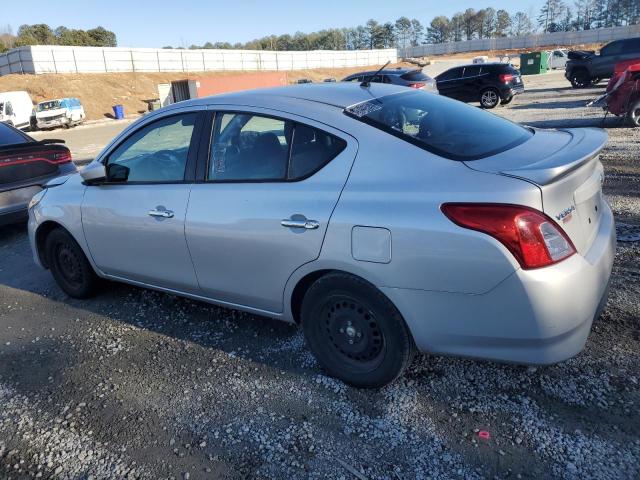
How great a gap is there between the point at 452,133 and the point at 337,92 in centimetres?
80

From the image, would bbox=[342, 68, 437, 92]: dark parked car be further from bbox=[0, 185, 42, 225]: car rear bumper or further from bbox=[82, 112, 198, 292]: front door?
bbox=[82, 112, 198, 292]: front door

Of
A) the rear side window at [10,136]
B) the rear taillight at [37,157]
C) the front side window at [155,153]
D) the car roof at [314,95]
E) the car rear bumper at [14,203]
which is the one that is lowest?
the car rear bumper at [14,203]

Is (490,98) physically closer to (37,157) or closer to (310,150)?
(37,157)

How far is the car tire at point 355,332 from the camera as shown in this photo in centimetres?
263

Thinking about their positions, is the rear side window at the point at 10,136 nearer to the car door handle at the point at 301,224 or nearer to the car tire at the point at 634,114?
the car door handle at the point at 301,224

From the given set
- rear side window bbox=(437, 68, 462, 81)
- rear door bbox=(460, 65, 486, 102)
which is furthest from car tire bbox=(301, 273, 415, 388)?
rear side window bbox=(437, 68, 462, 81)

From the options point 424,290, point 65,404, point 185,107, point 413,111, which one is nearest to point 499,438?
point 424,290

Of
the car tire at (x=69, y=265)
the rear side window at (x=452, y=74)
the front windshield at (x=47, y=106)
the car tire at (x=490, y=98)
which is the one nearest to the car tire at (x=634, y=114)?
the car tire at (x=490, y=98)

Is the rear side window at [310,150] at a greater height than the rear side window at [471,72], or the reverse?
the rear side window at [310,150]

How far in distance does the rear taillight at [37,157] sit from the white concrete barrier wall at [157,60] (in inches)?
1687

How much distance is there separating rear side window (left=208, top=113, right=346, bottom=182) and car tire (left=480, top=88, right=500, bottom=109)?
1687cm

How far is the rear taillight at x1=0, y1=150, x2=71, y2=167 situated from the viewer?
629 centimetres

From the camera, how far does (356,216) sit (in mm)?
2568

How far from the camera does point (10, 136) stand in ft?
23.2
